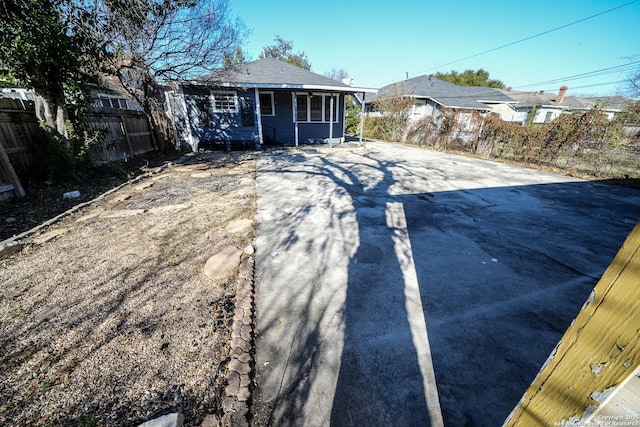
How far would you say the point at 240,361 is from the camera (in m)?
1.75

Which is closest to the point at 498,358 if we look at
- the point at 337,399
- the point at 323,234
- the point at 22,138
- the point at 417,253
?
the point at 337,399

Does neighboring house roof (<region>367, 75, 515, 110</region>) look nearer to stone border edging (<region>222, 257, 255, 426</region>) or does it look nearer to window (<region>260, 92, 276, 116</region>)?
window (<region>260, 92, 276, 116</region>)

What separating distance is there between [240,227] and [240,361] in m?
2.32

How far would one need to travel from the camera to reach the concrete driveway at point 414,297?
160 cm

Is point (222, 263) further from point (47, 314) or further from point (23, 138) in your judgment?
point (23, 138)

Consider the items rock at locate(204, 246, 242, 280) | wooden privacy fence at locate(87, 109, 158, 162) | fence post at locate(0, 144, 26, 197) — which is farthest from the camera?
wooden privacy fence at locate(87, 109, 158, 162)

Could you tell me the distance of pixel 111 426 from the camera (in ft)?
4.57

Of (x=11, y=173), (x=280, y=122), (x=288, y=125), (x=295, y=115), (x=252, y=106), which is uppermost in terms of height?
(x=252, y=106)

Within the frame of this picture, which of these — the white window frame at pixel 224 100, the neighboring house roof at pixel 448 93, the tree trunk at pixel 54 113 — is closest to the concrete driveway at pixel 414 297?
the tree trunk at pixel 54 113

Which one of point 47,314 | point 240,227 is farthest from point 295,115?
point 47,314

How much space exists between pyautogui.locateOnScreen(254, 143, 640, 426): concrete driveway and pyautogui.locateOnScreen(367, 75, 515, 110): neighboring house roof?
15758mm

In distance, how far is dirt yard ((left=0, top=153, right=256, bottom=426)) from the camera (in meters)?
1.52

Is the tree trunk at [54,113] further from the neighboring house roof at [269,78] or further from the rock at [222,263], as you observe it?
the rock at [222,263]

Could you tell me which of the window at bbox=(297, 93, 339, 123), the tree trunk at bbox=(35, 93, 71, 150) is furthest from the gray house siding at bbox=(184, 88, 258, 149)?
the tree trunk at bbox=(35, 93, 71, 150)
